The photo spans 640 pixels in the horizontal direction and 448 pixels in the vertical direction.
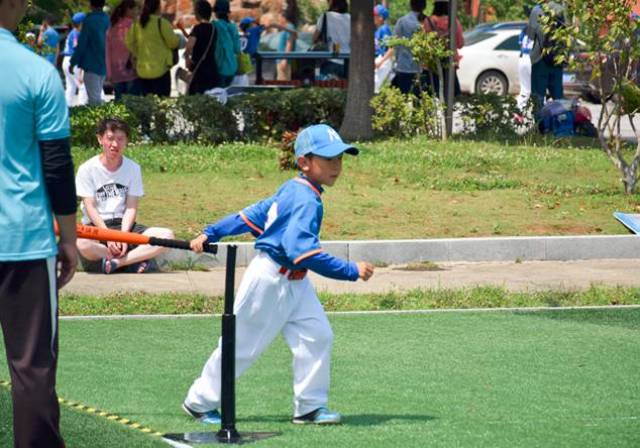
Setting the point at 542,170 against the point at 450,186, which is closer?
the point at 450,186

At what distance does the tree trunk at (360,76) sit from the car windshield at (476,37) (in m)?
13.8

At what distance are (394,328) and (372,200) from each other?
480cm

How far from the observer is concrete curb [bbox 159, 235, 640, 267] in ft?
40.4

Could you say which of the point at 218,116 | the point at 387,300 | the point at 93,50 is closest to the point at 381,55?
the point at 93,50

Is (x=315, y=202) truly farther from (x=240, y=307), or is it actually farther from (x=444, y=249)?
(x=444, y=249)

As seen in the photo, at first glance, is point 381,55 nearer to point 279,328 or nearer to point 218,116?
point 218,116

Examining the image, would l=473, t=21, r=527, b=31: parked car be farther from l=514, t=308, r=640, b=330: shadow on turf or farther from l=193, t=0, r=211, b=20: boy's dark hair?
l=514, t=308, r=640, b=330: shadow on turf

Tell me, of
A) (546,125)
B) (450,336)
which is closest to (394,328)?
(450,336)

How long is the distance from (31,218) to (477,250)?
306 inches

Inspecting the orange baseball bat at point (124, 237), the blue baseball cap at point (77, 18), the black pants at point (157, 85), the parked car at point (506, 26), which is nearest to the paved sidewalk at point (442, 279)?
the orange baseball bat at point (124, 237)

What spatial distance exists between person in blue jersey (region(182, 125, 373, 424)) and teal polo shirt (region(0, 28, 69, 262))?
1.51m

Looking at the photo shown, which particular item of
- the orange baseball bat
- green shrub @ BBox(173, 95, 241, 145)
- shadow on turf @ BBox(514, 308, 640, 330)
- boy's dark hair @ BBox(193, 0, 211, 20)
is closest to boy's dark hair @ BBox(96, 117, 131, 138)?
shadow on turf @ BBox(514, 308, 640, 330)

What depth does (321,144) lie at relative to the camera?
673cm

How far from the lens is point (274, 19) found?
41.1 metres
